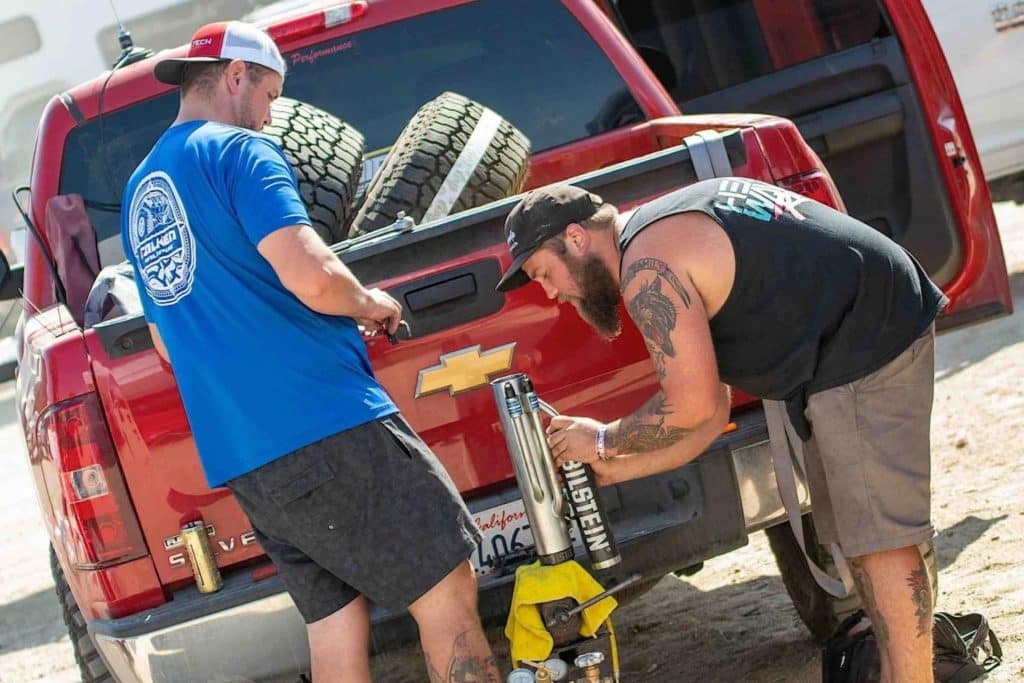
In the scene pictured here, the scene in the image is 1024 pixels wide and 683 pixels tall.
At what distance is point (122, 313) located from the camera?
3680 mm

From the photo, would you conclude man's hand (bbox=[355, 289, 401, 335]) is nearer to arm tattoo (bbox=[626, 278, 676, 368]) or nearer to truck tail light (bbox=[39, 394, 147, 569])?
arm tattoo (bbox=[626, 278, 676, 368])

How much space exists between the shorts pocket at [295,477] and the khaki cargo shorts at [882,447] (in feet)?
3.70

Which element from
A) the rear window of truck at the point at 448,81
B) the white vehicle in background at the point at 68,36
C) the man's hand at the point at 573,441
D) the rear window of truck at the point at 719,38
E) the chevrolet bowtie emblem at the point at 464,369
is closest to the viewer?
the man's hand at the point at 573,441

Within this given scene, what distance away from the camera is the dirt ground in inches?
166

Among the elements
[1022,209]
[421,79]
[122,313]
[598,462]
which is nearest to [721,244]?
[598,462]

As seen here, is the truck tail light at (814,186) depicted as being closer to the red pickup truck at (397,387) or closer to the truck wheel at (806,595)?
the red pickup truck at (397,387)

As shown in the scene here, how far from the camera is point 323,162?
3.96 meters

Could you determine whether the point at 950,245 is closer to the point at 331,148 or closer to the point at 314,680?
the point at 331,148

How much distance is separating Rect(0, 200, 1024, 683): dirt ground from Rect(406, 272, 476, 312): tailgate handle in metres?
0.93

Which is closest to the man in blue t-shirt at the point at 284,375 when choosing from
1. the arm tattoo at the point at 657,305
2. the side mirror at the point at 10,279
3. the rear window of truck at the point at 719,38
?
the arm tattoo at the point at 657,305

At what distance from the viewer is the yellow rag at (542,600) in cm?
315

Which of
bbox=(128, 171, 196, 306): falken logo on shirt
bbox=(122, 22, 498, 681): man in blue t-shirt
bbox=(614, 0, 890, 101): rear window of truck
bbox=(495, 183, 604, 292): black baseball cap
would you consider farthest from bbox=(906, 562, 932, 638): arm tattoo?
bbox=(614, 0, 890, 101): rear window of truck

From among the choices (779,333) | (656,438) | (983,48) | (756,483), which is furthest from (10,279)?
(983,48)

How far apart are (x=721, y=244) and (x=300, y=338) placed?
0.93 m
